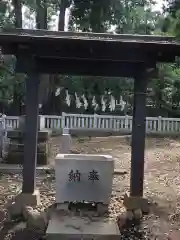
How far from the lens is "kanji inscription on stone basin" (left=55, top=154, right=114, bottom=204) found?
556 cm

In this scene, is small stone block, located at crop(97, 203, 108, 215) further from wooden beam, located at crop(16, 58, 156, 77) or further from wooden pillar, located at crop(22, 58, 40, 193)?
wooden beam, located at crop(16, 58, 156, 77)

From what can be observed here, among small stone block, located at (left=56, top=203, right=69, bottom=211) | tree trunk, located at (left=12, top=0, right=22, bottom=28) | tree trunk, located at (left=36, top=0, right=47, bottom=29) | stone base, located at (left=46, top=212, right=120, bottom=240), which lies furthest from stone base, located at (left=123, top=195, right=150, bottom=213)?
tree trunk, located at (left=36, top=0, right=47, bottom=29)

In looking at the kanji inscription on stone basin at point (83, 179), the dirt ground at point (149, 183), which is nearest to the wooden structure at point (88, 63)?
the kanji inscription on stone basin at point (83, 179)

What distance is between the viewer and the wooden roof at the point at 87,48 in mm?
5137

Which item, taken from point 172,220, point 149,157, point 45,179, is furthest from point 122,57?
point 149,157

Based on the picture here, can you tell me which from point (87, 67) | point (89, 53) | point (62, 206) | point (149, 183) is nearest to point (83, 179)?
point (62, 206)

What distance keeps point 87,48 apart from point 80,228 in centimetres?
250

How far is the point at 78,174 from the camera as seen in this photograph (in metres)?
5.58

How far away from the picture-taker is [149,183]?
27.3ft

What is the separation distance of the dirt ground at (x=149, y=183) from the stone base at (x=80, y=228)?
338mm

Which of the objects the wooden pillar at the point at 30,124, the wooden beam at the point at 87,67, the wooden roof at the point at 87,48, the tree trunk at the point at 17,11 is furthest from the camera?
the tree trunk at the point at 17,11

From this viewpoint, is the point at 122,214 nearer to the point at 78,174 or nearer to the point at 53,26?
the point at 78,174

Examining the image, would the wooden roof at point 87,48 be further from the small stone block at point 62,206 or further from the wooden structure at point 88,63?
the small stone block at point 62,206

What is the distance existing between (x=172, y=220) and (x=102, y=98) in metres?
15.3
